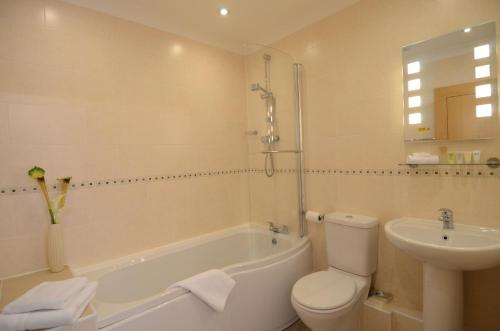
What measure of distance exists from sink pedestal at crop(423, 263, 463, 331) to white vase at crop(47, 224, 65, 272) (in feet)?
7.28

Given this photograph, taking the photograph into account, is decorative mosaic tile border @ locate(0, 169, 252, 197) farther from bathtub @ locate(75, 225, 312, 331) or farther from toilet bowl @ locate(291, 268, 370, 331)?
toilet bowl @ locate(291, 268, 370, 331)

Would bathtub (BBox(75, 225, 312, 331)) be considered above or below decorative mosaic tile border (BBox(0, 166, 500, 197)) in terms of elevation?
below

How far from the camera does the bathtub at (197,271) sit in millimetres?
1382

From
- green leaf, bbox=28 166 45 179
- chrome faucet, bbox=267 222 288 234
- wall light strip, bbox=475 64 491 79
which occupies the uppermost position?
wall light strip, bbox=475 64 491 79

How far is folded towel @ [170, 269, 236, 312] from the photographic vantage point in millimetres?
1496

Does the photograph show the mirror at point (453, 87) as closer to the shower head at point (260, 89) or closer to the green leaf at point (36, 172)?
the shower head at point (260, 89)

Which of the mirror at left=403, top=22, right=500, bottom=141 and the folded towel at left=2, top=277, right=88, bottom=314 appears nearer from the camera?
the folded towel at left=2, top=277, right=88, bottom=314

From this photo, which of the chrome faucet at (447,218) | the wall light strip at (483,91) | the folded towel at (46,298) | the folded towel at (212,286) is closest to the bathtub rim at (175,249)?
the folded towel at (212,286)

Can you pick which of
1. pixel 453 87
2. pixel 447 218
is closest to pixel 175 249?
pixel 447 218

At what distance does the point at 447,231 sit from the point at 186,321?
1.58 meters

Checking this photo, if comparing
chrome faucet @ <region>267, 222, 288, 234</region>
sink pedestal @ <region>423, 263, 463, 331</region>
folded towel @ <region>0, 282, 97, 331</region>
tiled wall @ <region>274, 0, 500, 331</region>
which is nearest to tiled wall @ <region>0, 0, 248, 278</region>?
chrome faucet @ <region>267, 222, 288, 234</region>

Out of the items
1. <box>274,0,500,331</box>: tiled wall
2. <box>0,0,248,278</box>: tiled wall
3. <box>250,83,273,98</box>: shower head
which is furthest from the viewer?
<box>250,83,273,98</box>: shower head

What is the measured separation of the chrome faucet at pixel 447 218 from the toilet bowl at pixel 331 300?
643 millimetres

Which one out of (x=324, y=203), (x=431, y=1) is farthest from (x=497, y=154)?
(x=324, y=203)
